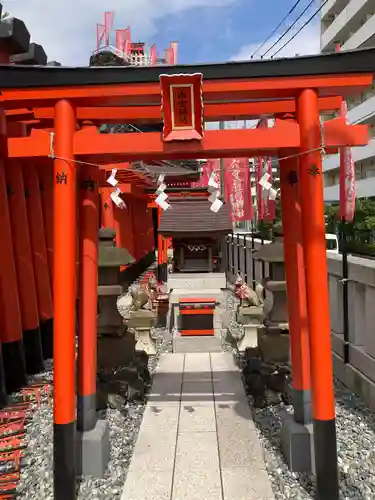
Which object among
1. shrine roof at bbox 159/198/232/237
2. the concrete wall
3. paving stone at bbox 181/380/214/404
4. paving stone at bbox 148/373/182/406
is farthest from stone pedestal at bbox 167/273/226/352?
the concrete wall

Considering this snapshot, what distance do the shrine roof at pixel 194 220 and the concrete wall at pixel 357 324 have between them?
386cm

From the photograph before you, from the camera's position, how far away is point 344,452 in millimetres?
4855

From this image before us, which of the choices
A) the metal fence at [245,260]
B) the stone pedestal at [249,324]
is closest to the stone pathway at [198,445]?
the stone pedestal at [249,324]

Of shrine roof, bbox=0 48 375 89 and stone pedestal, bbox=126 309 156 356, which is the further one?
stone pedestal, bbox=126 309 156 356

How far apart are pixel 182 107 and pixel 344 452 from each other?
4.26m

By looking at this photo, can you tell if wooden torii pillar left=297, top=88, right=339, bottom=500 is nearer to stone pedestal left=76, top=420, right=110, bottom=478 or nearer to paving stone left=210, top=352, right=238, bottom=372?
stone pedestal left=76, top=420, right=110, bottom=478

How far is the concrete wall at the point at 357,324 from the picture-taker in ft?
19.6

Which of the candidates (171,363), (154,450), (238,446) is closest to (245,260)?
(171,363)

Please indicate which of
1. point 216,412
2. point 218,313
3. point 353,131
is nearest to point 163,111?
point 353,131

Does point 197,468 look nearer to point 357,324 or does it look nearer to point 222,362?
point 357,324

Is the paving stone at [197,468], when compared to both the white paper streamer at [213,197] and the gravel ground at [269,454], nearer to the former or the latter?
the gravel ground at [269,454]

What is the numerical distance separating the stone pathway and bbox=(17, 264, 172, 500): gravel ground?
128mm

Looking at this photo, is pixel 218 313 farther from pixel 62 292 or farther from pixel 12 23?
pixel 12 23

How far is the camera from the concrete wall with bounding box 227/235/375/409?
598cm
